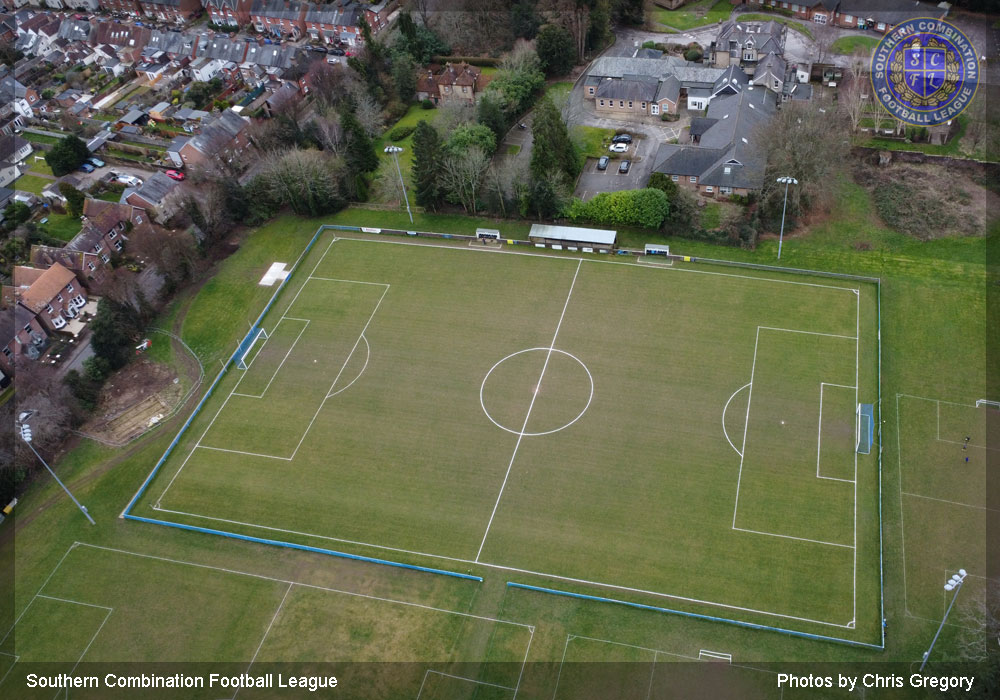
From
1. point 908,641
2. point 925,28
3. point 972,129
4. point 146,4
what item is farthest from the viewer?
Result: point 146,4

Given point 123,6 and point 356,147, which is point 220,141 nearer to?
point 356,147

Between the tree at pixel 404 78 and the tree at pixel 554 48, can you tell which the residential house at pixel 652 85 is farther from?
the tree at pixel 404 78

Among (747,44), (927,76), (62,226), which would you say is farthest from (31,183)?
(927,76)

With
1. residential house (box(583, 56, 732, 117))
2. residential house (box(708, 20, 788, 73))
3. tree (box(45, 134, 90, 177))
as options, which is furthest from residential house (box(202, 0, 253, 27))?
residential house (box(708, 20, 788, 73))

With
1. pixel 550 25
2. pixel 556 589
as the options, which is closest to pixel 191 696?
pixel 556 589

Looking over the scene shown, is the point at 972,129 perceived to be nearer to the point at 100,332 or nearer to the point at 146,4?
the point at 100,332

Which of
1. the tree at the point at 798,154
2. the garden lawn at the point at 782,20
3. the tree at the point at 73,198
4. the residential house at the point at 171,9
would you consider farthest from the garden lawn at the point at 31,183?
the garden lawn at the point at 782,20

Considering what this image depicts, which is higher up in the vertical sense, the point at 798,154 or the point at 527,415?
the point at 798,154
